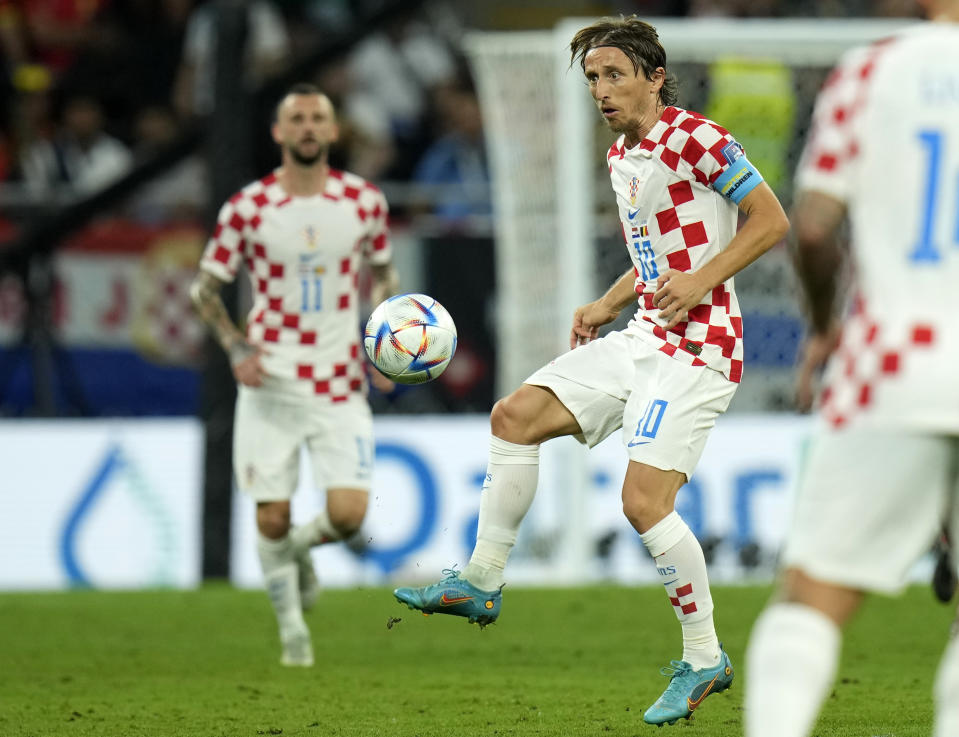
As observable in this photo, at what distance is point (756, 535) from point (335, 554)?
286 centimetres

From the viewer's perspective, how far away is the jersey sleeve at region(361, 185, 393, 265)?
8.41m

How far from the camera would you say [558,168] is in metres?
11.9

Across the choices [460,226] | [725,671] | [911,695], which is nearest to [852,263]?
[725,671]

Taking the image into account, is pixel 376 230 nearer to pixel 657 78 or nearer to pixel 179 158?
pixel 657 78

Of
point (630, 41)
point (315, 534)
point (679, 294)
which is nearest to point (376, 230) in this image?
point (315, 534)

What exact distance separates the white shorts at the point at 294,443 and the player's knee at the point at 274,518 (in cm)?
4

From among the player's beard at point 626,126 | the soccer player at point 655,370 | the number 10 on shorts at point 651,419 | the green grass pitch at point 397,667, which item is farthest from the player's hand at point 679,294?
the green grass pitch at point 397,667

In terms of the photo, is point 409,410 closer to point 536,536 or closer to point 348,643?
point 536,536

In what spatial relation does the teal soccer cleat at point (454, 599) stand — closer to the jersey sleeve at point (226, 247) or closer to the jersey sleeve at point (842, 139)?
the jersey sleeve at point (842, 139)

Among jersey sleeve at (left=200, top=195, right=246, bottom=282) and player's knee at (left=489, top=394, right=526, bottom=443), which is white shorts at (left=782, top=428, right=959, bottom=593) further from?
jersey sleeve at (left=200, top=195, right=246, bottom=282)

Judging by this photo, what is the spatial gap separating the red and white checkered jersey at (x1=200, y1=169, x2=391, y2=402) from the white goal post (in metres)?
3.26

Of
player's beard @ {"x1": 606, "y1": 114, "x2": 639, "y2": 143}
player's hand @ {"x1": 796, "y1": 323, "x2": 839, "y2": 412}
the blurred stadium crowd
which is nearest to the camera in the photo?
player's hand @ {"x1": 796, "y1": 323, "x2": 839, "y2": 412}

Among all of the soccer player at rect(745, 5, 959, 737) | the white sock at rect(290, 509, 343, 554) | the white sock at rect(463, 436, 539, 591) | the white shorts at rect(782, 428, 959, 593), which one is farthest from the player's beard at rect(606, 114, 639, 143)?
the white sock at rect(290, 509, 343, 554)

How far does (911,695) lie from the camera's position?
6770 millimetres
